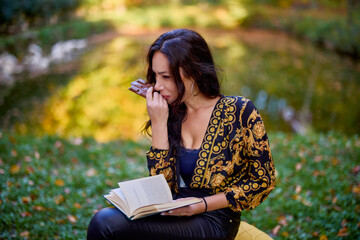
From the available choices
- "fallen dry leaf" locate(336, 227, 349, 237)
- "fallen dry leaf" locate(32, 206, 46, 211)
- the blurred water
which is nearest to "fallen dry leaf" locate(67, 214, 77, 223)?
"fallen dry leaf" locate(32, 206, 46, 211)

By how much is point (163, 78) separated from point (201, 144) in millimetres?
465

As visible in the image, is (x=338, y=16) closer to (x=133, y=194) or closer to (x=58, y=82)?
(x=58, y=82)

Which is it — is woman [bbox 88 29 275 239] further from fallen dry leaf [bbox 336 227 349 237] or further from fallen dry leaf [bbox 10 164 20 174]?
fallen dry leaf [bbox 10 164 20 174]

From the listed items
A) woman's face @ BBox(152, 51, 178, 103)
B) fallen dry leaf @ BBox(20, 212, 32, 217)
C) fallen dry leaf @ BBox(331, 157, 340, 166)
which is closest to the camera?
woman's face @ BBox(152, 51, 178, 103)

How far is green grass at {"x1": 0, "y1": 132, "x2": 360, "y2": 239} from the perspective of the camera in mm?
2994

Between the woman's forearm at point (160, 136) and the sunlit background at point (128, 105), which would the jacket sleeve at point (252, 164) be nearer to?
the woman's forearm at point (160, 136)

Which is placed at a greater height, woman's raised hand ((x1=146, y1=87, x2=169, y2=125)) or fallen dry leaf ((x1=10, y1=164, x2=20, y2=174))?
woman's raised hand ((x1=146, y1=87, x2=169, y2=125))

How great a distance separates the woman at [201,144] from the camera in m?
1.93

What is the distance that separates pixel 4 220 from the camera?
285cm

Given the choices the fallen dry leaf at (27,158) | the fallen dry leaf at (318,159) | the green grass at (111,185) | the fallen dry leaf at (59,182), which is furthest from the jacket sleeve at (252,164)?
the fallen dry leaf at (27,158)

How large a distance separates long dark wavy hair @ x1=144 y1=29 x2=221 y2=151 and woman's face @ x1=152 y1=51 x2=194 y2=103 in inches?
0.9

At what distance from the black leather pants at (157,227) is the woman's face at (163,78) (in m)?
0.73

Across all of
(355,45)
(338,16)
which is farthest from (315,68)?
(338,16)

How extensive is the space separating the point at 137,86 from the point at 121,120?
5.08 m
